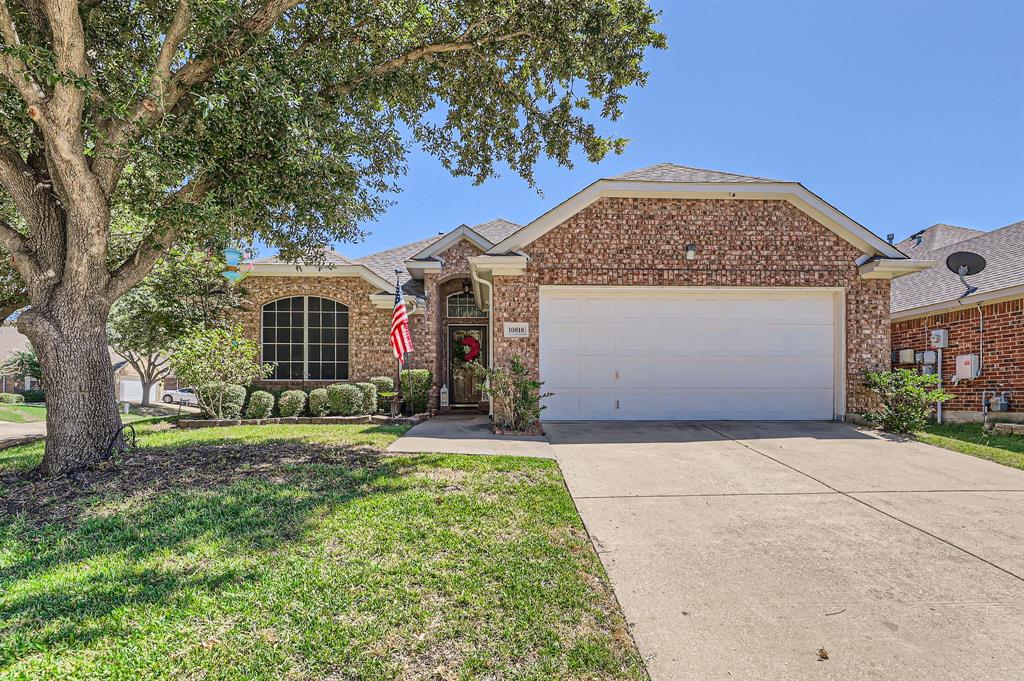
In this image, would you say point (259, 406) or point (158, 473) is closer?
point (158, 473)

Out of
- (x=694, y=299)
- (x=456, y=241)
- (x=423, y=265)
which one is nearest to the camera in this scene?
(x=694, y=299)

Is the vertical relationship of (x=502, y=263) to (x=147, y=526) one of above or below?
above

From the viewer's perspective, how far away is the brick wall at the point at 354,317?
520 inches

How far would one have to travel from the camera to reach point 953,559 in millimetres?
3557

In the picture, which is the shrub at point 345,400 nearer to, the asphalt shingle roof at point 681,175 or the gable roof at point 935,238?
the asphalt shingle roof at point 681,175

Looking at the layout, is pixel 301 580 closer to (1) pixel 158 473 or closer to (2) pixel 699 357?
(1) pixel 158 473

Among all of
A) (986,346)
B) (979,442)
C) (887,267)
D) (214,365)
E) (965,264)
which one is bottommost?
(979,442)

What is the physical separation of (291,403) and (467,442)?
5877 mm

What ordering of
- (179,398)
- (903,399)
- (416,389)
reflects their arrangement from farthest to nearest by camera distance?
(179,398)
(416,389)
(903,399)

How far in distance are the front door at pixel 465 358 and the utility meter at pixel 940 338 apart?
10.7 m

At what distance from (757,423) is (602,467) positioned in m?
4.84

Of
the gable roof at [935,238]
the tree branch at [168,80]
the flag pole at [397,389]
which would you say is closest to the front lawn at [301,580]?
the tree branch at [168,80]

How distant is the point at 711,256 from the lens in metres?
9.36

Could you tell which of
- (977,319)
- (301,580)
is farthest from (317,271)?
(977,319)
